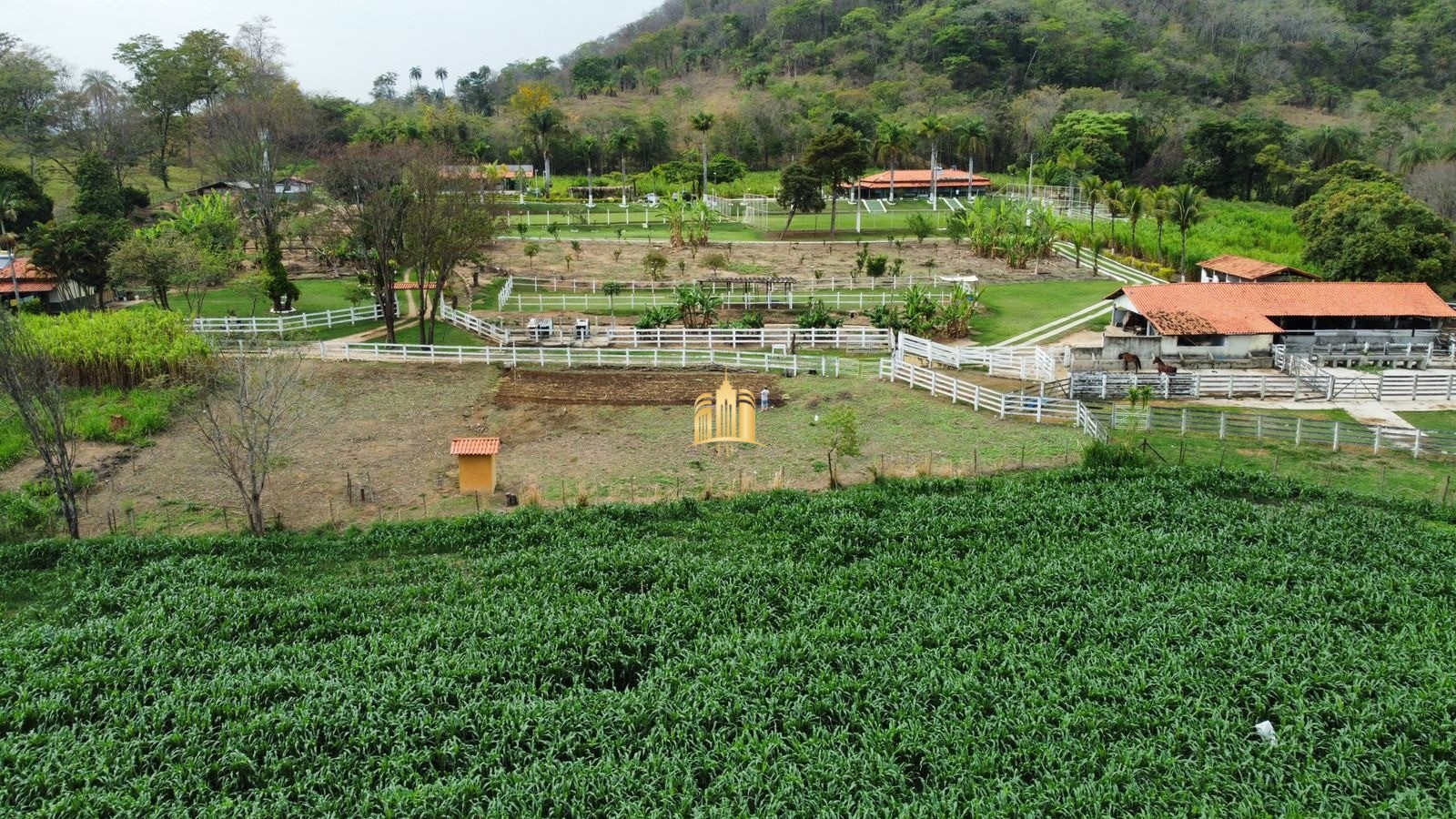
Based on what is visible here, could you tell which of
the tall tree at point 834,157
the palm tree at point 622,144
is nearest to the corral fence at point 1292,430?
the tall tree at point 834,157

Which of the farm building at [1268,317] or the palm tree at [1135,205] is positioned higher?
the palm tree at [1135,205]

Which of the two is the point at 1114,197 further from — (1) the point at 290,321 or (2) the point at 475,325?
(1) the point at 290,321

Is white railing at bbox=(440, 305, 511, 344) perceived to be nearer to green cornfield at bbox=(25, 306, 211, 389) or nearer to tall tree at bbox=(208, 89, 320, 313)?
tall tree at bbox=(208, 89, 320, 313)

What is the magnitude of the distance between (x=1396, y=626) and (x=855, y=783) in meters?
9.69

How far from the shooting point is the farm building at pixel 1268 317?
99.8 ft

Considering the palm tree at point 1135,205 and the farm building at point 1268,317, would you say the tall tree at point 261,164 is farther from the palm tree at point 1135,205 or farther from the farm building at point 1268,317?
the palm tree at point 1135,205

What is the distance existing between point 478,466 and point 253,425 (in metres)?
4.71

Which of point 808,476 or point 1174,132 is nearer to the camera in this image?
point 808,476

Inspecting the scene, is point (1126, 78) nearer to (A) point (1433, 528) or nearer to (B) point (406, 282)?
(B) point (406, 282)

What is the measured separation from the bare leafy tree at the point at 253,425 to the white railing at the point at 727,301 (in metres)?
18.2

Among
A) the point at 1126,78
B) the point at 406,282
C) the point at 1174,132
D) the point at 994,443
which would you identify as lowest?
the point at 994,443

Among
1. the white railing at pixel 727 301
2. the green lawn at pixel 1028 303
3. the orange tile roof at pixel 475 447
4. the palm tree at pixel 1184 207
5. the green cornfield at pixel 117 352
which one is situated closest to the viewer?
the orange tile roof at pixel 475 447

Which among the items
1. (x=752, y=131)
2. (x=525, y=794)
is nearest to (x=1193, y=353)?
(x=525, y=794)

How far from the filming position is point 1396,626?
14898 mm
